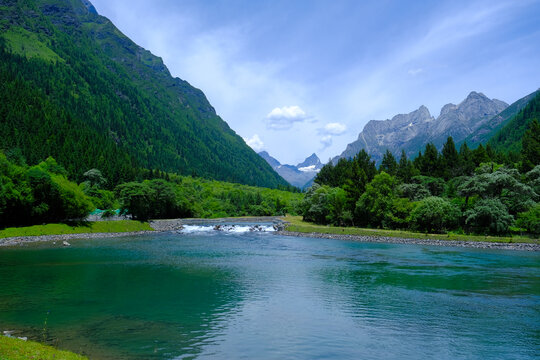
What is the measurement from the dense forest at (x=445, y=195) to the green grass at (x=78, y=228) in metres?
55.9

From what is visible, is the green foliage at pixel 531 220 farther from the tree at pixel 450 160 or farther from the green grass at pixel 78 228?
the green grass at pixel 78 228

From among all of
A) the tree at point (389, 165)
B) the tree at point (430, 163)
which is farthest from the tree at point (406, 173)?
the tree at point (430, 163)

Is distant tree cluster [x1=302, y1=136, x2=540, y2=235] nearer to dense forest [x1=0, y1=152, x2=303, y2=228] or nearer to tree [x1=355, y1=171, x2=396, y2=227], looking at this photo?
tree [x1=355, y1=171, x2=396, y2=227]

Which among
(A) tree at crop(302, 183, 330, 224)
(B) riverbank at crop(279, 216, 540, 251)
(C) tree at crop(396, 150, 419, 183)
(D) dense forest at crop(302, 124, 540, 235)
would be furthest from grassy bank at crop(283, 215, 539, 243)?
(C) tree at crop(396, 150, 419, 183)

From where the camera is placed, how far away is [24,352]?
48.1 feet

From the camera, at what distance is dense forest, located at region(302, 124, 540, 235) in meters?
73.1

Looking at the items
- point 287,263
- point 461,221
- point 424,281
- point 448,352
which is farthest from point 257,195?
point 448,352

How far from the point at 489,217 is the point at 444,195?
19809 mm

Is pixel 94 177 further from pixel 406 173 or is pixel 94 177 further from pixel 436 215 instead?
pixel 436 215

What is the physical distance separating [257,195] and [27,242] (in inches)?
5411

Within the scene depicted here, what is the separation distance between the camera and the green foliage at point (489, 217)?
2768 inches

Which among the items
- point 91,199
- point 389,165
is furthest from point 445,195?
point 91,199

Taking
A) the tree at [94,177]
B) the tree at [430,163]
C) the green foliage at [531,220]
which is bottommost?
the green foliage at [531,220]

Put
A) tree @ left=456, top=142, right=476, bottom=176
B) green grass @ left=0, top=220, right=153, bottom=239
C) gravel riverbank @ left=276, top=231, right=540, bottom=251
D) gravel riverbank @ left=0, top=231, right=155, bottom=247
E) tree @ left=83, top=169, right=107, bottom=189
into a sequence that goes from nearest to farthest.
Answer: gravel riverbank @ left=0, top=231, right=155, bottom=247 → gravel riverbank @ left=276, top=231, right=540, bottom=251 → green grass @ left=0, top=220, right=153, bottom=239 → tree @ left=456, top=142, right=476, bottom=176 → tree @ left=83, top=169, right=107, bottom=189
